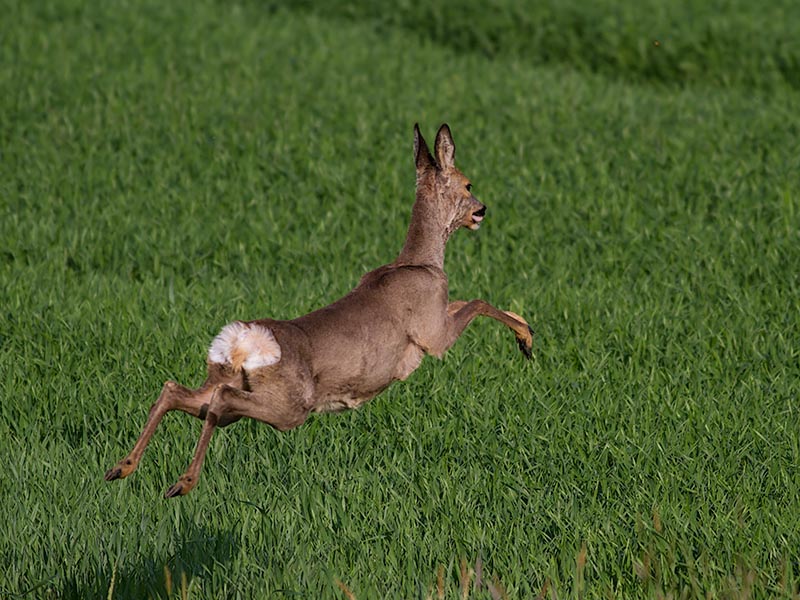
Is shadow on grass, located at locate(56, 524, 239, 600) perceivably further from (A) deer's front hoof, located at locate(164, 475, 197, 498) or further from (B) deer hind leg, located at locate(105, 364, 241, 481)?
(A) deer's front hoof, located at locate(164, 475, 197, 498)

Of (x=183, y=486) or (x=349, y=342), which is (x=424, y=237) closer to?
(x=349, y=342)

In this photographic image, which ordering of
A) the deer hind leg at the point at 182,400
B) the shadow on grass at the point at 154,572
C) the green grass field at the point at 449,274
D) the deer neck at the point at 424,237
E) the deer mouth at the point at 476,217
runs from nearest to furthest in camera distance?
the deer hind leg at the point at 182,400 → the deer neck at the point at 424,237 → the deer mouth at the point at 476,217 → the shadow on grass at the point at 154,572 → the green grass field at the point at 449,274

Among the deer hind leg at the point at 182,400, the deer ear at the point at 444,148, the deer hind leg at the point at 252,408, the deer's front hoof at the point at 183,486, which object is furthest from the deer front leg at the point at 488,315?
the deer's front hoof at the point at 183,486

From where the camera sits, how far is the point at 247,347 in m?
4.21

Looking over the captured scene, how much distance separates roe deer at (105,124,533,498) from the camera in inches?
165

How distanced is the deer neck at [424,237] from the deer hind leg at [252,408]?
0.84m

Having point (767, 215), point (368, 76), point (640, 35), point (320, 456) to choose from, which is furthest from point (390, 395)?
point (640, 35)

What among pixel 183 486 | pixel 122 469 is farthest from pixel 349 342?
pixel 122 469

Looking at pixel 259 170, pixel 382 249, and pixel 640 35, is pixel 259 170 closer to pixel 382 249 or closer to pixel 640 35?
pixel 382 249

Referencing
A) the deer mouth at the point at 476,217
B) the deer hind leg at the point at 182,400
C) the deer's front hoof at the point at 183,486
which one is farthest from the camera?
the deer mouth at the point at 476,217

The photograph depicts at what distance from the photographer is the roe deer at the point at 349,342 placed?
420cm

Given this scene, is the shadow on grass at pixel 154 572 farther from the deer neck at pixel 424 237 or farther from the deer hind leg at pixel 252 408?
the deer neck at pixel 424 237

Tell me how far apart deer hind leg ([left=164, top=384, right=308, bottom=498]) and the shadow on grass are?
1689 millimetres

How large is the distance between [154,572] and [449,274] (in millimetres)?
5210
